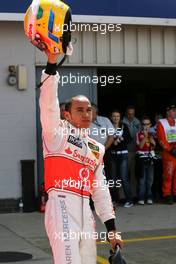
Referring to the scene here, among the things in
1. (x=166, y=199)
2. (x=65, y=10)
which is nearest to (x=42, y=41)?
(x=65, y=10)

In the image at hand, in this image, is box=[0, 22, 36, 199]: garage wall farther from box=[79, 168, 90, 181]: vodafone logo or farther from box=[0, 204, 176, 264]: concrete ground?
box=[79, 168, 90, 181]: vodafone logo

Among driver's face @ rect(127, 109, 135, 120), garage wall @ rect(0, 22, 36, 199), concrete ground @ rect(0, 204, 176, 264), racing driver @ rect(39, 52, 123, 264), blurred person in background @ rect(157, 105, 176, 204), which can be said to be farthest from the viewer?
Result: driver's face @ rect(127, 109, 135, 120)

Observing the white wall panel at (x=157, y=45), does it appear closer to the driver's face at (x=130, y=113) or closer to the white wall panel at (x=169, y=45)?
the white wall panel at (x=169, y=45)

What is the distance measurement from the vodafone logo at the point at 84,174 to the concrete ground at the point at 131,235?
305 centimetres

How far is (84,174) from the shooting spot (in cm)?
447

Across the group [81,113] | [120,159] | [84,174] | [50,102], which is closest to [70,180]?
[84,174]

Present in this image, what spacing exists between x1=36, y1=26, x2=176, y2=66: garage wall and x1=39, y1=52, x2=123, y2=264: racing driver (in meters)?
7.25

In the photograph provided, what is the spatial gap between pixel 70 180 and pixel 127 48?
26.8 feet

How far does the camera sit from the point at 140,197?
12234mm

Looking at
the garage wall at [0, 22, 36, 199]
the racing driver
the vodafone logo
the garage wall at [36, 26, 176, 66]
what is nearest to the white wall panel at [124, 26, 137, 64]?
the garage wall at [36, 26, 176, 66]

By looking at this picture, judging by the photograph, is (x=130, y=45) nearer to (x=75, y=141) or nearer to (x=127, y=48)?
(x=127, y=48)

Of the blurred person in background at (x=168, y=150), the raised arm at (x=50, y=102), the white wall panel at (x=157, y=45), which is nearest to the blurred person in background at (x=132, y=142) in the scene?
the blurred person in background at (x=168, y=150)

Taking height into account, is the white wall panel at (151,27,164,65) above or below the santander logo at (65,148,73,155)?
above

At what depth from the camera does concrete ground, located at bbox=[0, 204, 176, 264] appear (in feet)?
25.1
